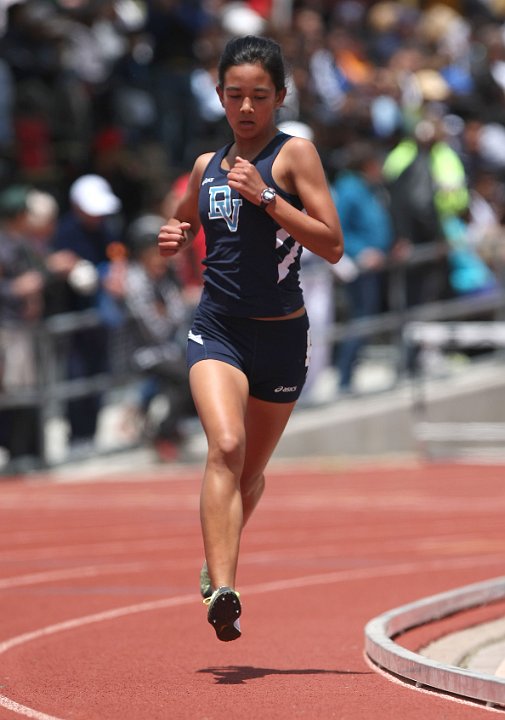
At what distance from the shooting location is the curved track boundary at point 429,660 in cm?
598

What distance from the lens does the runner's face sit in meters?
6.84

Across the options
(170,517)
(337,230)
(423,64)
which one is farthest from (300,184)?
(423,64)

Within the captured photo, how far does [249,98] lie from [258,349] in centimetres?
101

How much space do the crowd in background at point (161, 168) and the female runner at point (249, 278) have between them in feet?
28.9

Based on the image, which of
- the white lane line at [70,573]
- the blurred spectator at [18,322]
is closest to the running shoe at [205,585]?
the white lane line at [70,573]

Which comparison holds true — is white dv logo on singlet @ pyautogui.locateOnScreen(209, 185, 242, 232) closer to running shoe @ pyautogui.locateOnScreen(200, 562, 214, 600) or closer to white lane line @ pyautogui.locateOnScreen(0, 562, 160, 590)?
running shoe @ pyautogui.locateOnScreen(200, 562, 214, 600)

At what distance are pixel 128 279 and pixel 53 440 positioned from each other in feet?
6.55

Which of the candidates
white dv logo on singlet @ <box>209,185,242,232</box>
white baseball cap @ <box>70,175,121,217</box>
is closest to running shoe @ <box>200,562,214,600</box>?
white dv logo on singlet @ <box>209,185,242,232</box>

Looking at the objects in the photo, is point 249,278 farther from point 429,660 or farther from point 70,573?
point 70,573

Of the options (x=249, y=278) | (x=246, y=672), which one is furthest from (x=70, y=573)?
(x=249, y=278)

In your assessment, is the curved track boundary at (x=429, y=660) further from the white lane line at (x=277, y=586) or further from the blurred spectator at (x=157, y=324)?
the blurred spectator at (x=157, y=324)

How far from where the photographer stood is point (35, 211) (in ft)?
52.2

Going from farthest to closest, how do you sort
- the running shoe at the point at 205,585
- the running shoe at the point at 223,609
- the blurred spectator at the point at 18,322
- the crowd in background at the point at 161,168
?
the crowd in background at the point at 161,168
the blurred spectator at the point at 18,322
the running shoe at the point at 205,585
the running shoe at the point at 223,609

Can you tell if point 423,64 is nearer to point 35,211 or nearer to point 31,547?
point 35,211
